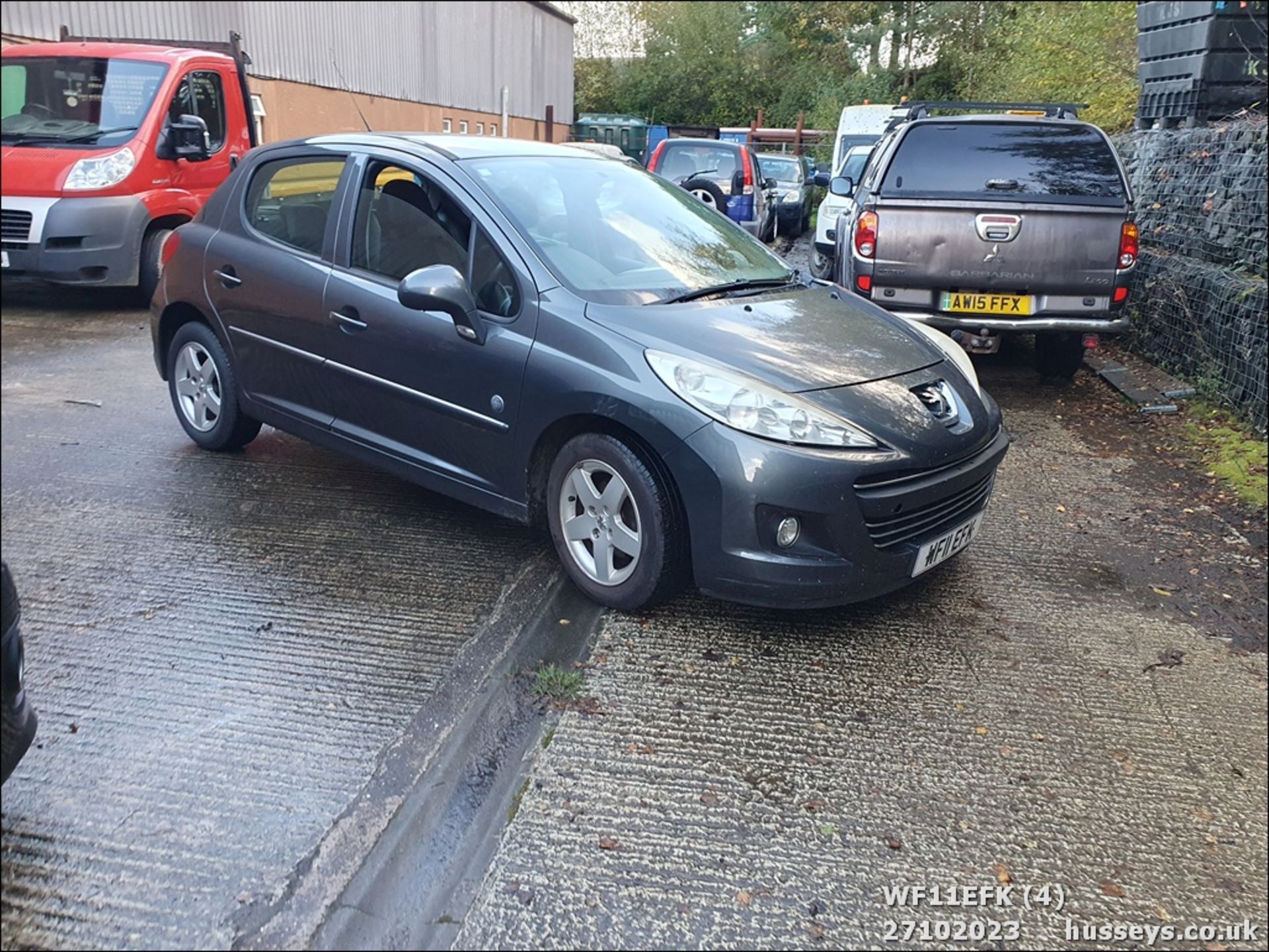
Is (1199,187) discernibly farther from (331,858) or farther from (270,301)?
(331,858)

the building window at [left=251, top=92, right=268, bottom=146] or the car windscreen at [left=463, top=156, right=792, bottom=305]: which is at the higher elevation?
the building window at [left=251, top=92, right=268, bottom=146]

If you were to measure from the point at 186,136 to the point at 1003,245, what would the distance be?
7332mm

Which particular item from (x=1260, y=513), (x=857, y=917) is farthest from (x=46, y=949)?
(x=1260, y=513)

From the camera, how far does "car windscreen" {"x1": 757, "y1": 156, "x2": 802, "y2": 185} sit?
21.1 meters

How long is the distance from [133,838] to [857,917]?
1.81 m

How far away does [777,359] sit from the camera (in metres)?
3.64

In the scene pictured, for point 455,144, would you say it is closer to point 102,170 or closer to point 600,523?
point 600,523

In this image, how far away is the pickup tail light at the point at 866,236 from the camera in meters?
6.99

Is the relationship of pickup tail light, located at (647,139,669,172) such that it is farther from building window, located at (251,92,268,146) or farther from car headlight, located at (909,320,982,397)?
car headlight, located at (909,320,982,397)

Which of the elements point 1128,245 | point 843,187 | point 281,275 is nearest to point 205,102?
point 843,187

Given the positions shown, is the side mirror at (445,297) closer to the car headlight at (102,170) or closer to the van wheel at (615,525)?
the van wheel at (615,525)

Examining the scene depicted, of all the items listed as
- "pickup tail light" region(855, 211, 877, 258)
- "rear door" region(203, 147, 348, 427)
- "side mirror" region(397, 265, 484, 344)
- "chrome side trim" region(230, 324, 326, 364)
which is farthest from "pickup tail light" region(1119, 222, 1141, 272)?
"chrome side trim" region(230, 324, 326, 364)

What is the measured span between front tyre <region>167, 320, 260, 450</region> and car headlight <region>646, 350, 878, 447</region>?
2668 millimetres

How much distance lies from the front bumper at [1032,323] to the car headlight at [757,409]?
3710 millimetres
